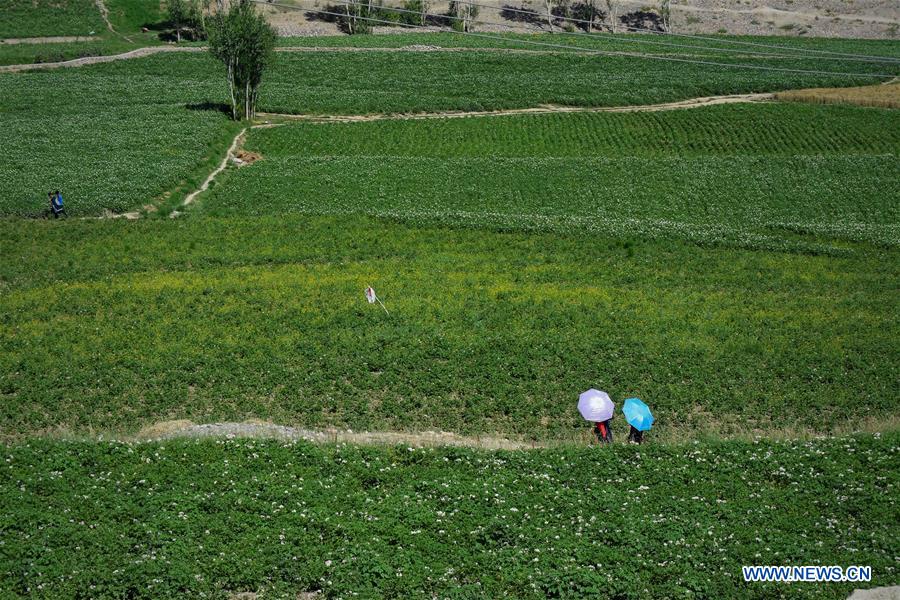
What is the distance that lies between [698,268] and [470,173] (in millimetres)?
19663

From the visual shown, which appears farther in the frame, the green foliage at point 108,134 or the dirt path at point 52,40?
the dirt path at point 52,40

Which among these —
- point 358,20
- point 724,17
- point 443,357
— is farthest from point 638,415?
point 724,17

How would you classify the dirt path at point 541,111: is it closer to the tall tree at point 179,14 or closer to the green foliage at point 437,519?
the tall tree at point 179,14

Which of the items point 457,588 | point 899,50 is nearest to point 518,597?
point 457,588

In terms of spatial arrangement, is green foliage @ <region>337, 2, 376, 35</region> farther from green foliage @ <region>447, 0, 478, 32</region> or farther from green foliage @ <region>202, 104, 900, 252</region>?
green foliage @ <region>202, 104, 900, 252</region>

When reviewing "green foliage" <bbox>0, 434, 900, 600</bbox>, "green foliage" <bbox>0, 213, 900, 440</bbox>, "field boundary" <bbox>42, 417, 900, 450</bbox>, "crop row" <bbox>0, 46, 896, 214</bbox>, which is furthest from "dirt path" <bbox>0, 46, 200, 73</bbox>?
"green foliage" <bbox>0, 434, 900, 600</bbox>

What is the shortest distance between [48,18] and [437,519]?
103m

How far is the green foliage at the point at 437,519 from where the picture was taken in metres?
17.1

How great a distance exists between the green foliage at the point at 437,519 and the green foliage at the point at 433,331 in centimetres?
307

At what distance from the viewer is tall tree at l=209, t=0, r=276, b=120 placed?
60.1 metres

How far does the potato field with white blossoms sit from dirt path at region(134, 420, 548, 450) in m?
0.20

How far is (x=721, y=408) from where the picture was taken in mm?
25406

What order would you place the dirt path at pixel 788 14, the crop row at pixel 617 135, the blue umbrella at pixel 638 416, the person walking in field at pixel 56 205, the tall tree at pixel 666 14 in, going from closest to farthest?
the blue umbrella at pixel 638 416
the person walking in field at pixel 56 205
the crop row at pixel 617 135
the dirt path at pixel 788 14
the tall tree at pixel 666 14

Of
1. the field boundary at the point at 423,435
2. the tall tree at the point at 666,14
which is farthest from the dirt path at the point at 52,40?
the field boundary at the point at 423,435
